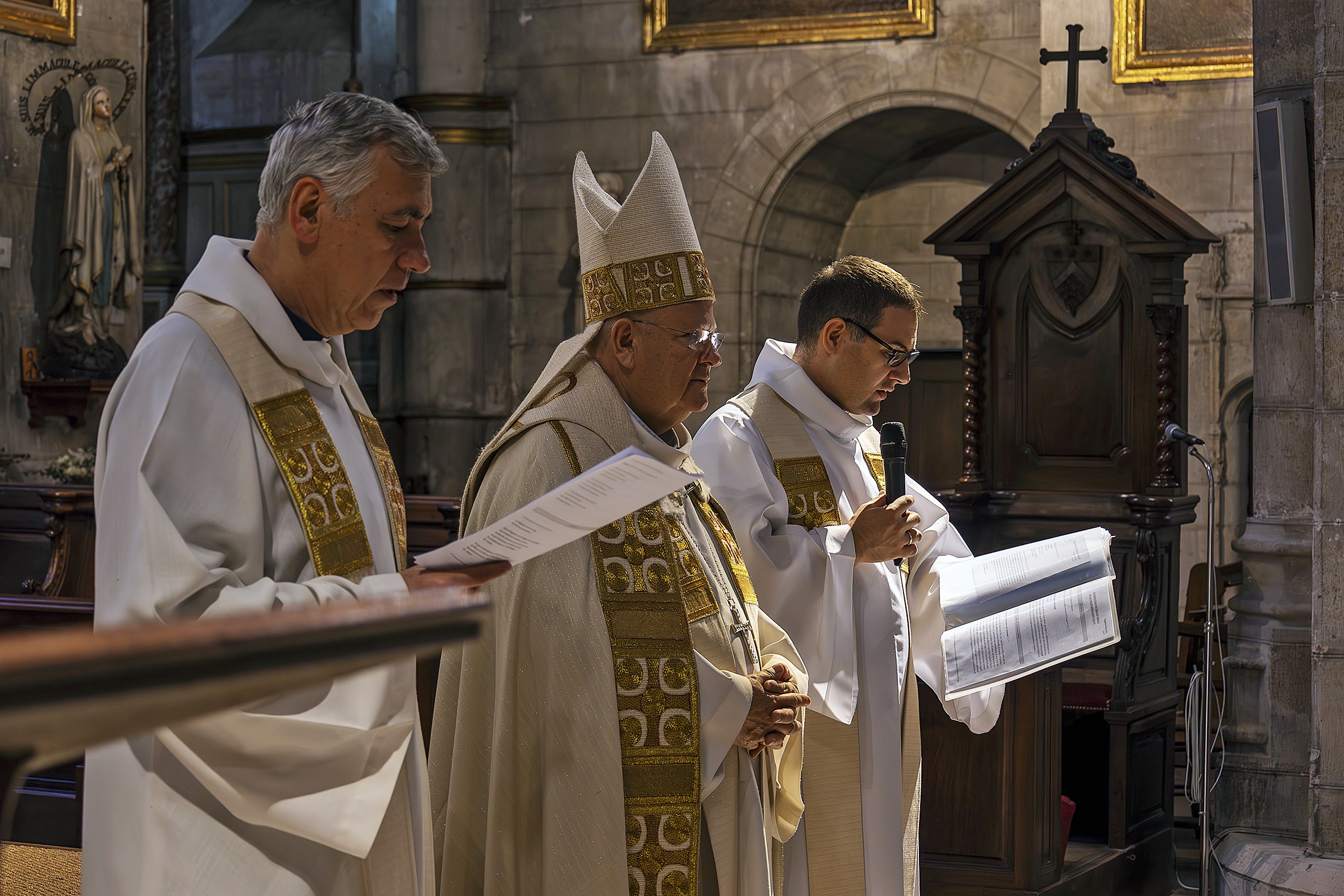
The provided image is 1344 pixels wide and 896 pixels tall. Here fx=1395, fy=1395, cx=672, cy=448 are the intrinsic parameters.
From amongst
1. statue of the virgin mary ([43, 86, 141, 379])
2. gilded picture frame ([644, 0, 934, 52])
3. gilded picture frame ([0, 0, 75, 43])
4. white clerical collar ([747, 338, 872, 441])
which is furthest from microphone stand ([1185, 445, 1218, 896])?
gilded picture frame ([0, 0, 75, 43])

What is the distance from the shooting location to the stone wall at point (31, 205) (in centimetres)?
882

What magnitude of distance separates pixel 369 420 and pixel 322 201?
0.36m

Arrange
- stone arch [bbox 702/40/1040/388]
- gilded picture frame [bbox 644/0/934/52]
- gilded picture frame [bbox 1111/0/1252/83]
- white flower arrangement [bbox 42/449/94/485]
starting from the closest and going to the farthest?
white flower arrangement [bbox 42/449/94/485] < gilded picture frame [bbox 1111/0/1252/83] < stone arch [bbox 702/40/1040/388] < gilded picture frame [bbox 644/0/934/52]

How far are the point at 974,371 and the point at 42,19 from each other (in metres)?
6.57

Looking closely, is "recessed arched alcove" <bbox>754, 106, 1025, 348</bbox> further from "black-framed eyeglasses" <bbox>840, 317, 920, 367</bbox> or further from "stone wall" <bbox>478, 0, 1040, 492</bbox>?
"black-framed eyeglasses" <bbox>840, 317, 920, 367</bbox>

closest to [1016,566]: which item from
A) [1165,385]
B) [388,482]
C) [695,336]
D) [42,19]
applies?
[695,336]

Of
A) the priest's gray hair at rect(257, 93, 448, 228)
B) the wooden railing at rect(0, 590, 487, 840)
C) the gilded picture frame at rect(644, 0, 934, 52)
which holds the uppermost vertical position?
the gilded picture frame at rect(644, 0, 934, 52)

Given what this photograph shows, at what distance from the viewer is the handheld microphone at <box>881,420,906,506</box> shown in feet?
9.02

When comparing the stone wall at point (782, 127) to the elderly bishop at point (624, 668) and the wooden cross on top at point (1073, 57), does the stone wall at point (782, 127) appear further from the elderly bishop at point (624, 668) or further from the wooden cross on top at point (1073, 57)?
the elderly bishop at point (624, 668)

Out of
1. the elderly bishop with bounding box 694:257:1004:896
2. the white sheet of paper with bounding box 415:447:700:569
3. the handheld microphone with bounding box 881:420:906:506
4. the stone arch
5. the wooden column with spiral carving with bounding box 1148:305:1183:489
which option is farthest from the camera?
the stone arch

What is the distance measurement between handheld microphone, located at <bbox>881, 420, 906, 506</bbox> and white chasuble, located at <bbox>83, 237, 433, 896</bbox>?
1.35 metres

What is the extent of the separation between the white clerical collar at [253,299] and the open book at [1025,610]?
1.67 meters

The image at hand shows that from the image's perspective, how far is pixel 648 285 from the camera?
231cm

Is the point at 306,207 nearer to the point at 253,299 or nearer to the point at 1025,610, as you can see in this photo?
the point at 253,299
